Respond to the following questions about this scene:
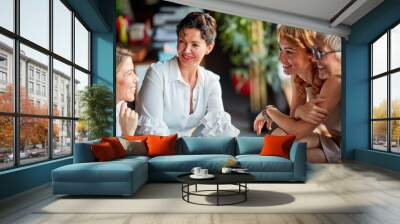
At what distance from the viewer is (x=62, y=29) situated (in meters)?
7.09

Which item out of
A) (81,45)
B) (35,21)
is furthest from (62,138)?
(81,45)

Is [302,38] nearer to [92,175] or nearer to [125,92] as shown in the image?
[125,92]

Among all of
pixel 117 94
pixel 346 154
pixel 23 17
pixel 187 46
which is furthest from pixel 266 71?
pixel 23 17

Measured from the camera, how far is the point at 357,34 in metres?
9.01

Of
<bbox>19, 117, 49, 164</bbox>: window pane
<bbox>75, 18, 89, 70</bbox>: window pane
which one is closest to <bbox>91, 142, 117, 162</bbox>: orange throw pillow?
<bbox>19, 117, 49, 164</bbox>: window pane

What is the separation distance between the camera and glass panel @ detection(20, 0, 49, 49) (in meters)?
5.54

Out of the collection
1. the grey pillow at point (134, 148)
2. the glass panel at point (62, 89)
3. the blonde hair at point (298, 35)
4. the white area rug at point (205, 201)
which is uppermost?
the blonde hair at point (298, 35)

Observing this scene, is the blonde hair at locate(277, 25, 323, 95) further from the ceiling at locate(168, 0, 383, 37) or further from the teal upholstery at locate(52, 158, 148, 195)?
the teal upholstery at locate(52, 158, 148, 195)

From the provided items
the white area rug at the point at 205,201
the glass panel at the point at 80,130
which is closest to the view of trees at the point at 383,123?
the white area rug at the point at 205,201

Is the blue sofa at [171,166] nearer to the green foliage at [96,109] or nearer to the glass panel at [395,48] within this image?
the green foliage at [96,109]

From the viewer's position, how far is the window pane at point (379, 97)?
8.56 meters

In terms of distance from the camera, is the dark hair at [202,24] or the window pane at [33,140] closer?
the window pane at [33,140]

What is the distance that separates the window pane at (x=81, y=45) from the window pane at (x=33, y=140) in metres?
2.21

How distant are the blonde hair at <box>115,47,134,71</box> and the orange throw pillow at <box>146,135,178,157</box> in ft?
9.97
